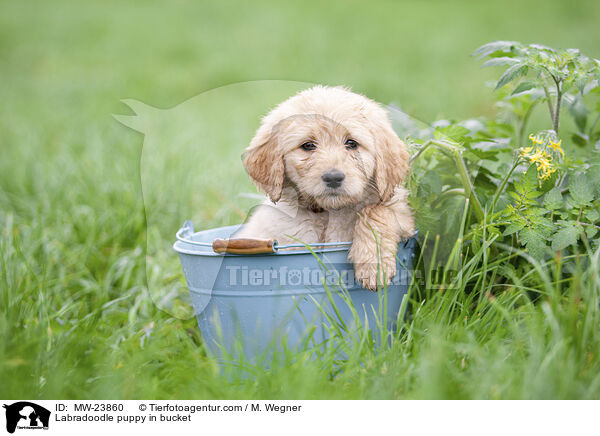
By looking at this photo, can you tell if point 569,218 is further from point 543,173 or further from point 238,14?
point 238,14

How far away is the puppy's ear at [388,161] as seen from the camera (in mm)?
1925

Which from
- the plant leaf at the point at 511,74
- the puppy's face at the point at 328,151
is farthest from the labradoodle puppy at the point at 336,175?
the plant leaf at the point at 511,74

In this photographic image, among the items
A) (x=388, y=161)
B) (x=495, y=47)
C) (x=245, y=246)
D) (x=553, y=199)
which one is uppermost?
(x=495, y=47)

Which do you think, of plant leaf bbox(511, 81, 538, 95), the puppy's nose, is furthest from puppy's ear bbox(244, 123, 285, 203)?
plant leaf bbox(511, 81, 538, 95)

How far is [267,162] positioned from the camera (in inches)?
77.6

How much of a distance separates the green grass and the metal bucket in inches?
5.0

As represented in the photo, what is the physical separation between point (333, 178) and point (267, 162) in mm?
295

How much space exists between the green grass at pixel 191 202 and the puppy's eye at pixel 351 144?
18.5 inches

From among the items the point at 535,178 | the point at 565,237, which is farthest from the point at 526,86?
the point at 565,237

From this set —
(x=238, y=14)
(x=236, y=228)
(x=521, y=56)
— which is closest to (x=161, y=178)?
(x=236, y=228)
